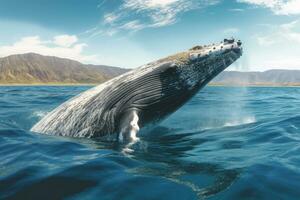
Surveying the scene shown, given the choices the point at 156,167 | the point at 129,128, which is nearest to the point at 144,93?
the point at 129,128

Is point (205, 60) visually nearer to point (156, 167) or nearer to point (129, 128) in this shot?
point (129, 128)

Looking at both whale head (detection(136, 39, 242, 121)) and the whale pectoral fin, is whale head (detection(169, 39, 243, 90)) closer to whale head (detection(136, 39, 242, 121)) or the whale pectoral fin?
whale head (detection(136, 39, 242, 121))

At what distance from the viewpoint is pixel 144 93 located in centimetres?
878

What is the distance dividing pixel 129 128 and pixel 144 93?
1107 mm

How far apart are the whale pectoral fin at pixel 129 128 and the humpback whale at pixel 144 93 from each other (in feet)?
0.15

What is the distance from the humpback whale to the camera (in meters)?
8.68

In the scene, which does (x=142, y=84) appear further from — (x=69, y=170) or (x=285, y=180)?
(x=285, y=180)

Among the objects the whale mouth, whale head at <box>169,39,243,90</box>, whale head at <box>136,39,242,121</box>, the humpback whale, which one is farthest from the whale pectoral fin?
the whale mouth

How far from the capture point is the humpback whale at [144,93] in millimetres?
8680

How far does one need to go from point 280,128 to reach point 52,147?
5803 millimetres

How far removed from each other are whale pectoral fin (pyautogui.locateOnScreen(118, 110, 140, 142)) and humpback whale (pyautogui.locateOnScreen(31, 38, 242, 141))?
44 mm

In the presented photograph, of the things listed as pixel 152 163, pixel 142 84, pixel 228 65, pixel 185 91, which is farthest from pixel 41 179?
pixel 228 65

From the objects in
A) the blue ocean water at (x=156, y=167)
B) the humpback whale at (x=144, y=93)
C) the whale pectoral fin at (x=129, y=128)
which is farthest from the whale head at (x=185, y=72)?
the blue ocean water at (x=156, y=167)

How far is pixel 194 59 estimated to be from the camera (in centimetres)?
888
